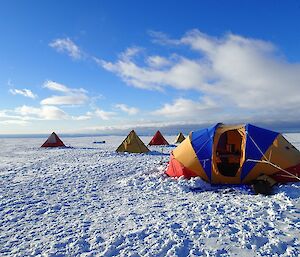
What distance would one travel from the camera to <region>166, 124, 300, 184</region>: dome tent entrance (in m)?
11.2

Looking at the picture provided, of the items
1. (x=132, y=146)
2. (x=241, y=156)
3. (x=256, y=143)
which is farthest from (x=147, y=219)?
(x=132, y=146)

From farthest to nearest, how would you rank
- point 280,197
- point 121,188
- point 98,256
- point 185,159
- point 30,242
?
point 185,159 → point 121,188 → point 280,197 → point 30,242 → point 98,256

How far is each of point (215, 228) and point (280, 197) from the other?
322 centimetres

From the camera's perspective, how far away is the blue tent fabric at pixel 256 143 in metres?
11.2

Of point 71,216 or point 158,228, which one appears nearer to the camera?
point 158,228

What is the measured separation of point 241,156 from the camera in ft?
38.8

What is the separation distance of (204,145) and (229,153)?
2623mm

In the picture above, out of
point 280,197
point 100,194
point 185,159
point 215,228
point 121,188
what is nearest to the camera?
point 215,228

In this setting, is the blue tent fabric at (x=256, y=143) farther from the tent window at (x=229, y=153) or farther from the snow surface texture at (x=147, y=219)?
the tent window at (x=229, y=153)

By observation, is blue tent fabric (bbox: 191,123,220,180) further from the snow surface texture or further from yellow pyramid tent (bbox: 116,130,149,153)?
yellow pyramid tent (bbox: 116,130,149,153)

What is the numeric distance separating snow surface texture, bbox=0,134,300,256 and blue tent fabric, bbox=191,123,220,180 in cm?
69

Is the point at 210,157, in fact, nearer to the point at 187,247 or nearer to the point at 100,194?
the point at 100,194

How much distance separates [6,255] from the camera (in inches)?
233

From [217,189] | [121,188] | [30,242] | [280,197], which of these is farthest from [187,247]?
[121,188]
